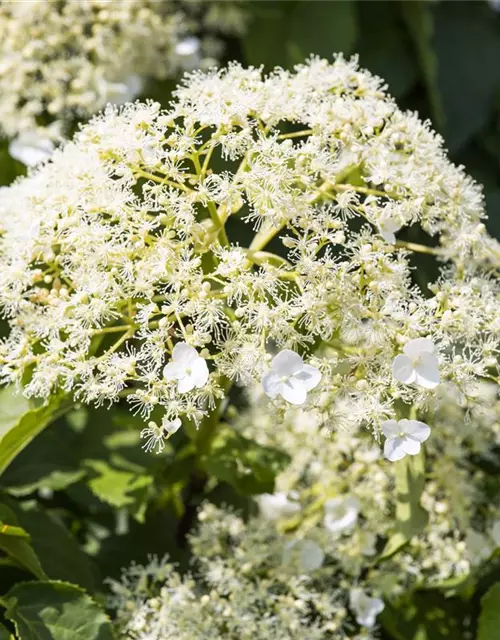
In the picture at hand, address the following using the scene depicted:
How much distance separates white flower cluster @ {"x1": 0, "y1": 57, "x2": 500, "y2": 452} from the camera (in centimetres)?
96

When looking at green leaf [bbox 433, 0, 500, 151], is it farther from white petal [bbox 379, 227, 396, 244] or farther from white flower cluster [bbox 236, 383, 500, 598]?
white petal [bbox 379, 227, 396, 244]

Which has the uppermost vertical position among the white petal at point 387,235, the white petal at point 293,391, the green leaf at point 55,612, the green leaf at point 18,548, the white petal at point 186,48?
the white petal at point 186,48

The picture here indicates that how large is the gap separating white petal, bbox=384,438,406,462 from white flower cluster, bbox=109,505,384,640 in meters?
0.31

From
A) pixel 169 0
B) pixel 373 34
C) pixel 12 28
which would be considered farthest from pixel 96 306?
pixel 373 34

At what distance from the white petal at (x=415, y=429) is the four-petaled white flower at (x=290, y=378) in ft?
0.34

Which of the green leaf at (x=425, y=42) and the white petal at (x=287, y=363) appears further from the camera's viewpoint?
the green leaf at (x=425, y=42)

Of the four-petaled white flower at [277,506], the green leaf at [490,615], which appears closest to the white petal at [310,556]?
the four-petaled white flower at [277,506]

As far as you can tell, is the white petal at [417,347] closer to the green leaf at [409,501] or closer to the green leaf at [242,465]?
the green leaf at [409,501]

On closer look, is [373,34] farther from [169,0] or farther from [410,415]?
[410,415]

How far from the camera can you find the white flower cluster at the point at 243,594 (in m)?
1.14

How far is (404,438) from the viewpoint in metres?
0.97

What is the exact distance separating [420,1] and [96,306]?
1319mm

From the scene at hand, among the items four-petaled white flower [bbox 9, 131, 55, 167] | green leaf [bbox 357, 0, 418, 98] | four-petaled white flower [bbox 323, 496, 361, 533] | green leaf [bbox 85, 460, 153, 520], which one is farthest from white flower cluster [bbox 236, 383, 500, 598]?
green leaf [bbox 357, 0, 418, 98]

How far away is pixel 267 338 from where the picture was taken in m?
0.98
